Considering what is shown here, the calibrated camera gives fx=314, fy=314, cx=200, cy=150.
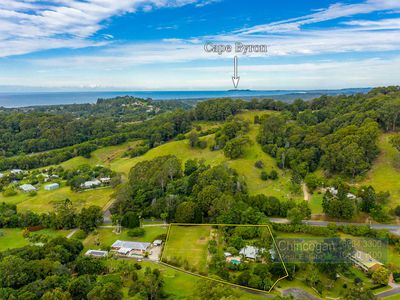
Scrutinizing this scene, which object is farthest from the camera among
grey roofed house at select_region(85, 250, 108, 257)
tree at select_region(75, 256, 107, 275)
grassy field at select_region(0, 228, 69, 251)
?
grassy field at select_region(0, 228, 69, 251)

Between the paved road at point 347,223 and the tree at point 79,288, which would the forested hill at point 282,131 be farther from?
the tree at point 79,288

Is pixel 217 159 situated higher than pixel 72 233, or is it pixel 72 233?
pixel 217 159

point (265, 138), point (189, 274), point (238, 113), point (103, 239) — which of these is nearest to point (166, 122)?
point (238, 113)

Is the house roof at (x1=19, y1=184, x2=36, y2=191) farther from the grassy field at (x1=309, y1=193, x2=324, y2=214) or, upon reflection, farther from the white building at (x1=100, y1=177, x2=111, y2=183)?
the grassy field at (x1=309, y1=193, x2=324, y2=214)

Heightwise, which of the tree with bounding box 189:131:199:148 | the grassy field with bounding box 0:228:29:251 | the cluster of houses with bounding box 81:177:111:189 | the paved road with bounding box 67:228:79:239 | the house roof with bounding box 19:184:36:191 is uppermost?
the tree with bounding box 189:131:199:148

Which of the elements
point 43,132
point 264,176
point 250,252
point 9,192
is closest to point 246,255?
Answer: point 250,252

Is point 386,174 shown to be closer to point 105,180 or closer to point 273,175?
point 273,175

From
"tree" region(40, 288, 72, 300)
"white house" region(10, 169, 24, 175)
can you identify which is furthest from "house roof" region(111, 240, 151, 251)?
"white house" region(10, 169, 24, 175)

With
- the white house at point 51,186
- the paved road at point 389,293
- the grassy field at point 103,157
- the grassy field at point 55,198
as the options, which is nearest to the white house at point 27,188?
the grassy field at point 55,198
